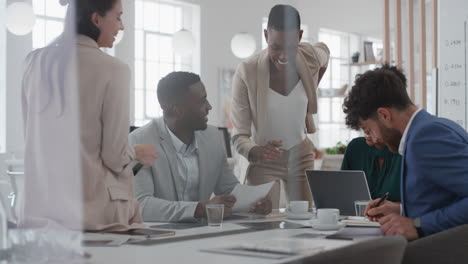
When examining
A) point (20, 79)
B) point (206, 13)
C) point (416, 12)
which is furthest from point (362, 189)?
point (416, 12)

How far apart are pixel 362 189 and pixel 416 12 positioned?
26.7 feet

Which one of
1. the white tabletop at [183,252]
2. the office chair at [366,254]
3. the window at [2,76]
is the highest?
the window at [2,76]

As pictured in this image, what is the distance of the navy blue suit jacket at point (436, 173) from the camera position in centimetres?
162

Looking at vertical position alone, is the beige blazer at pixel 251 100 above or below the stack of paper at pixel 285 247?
above

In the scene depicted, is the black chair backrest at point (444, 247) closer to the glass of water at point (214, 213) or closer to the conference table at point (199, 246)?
the conference table at point (199, 246)

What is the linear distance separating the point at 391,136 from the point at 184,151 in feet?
2.81

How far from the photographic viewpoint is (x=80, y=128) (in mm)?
1476

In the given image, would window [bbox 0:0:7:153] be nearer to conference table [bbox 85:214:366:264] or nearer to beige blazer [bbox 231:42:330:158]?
conference table [bbox 85:214:366:264]

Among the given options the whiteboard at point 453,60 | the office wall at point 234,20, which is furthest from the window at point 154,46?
the whiteboard at point 453,60

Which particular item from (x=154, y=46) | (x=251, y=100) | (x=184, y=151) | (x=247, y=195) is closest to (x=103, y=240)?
(x=247, y=195)

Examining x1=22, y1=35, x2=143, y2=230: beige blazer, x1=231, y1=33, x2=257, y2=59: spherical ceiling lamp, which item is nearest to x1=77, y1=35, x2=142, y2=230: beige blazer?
x1=22, y1=35, x2=143, y2=230: beige blazer

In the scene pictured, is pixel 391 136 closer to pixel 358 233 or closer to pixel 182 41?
pixel 358 233

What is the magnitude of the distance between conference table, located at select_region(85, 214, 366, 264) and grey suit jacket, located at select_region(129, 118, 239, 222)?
25 centimetres

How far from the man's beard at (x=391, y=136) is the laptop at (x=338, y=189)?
22 centimetres
